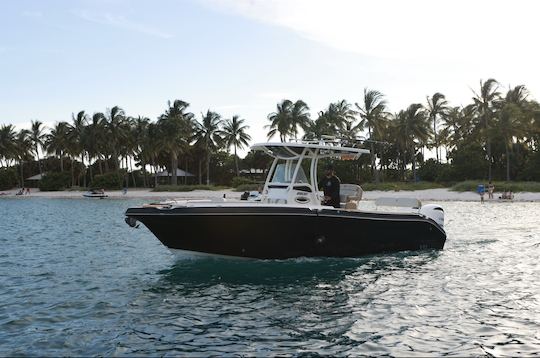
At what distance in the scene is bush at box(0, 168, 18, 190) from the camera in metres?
88.0

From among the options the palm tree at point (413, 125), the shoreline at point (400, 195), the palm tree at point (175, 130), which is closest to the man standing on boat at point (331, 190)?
the shoreline at point (400, 195)

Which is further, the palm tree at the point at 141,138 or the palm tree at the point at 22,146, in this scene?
the palm tree at the point at 22,146

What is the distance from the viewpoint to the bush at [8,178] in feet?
289

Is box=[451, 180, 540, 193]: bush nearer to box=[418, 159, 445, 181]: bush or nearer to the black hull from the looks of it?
box=[418, 159, 445, 181]: bush

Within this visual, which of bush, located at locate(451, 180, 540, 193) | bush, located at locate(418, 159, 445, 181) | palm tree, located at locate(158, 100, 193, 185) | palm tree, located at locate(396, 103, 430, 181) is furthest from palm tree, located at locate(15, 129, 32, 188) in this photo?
bush, located at locate(451, 180, 540, 193)

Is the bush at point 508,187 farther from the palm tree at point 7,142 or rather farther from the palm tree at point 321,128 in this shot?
the palm tree at point 7,142

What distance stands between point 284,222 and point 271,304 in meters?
3.09

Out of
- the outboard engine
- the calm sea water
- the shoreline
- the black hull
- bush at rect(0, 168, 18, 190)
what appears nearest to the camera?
the calm sea water

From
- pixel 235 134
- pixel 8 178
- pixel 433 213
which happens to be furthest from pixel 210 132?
pixel 433 213

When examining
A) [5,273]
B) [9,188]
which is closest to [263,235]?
[5,273]

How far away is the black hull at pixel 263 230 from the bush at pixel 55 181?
7310cm

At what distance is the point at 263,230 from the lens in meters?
12.9

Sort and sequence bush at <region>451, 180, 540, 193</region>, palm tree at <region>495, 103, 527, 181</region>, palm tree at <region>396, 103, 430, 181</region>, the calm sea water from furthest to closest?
palm tree at <region>396, 103, 430, 181</region>, palm tree at <region>495, 103, 527, 181</region>, bush at <region>451, 180, 540, 193</region>, the calm sea water

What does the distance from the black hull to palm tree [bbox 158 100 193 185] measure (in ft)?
205
